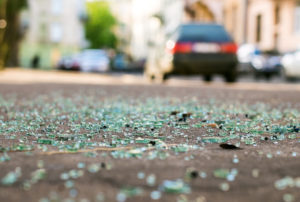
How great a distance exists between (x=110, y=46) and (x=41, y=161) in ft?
272

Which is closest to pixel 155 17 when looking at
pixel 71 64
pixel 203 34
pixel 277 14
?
pixel 71 64

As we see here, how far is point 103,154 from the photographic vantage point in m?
3.07

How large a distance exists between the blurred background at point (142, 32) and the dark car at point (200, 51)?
19.8 inches

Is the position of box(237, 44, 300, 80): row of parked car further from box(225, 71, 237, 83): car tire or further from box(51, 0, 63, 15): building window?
box(51, 0, 63, 15): building window

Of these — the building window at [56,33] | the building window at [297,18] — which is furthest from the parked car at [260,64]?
the building window at [56,33]

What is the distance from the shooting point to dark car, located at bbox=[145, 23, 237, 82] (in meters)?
13.2

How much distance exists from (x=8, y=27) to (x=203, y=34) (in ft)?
56.4

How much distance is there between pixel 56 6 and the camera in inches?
2103

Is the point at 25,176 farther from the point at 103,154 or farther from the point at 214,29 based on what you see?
the point at 214,29

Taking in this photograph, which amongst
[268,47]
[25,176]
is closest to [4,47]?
[268,47]

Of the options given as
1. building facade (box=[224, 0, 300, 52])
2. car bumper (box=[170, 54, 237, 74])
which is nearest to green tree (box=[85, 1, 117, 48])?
building facade (box=[224, 0, 300, 52])

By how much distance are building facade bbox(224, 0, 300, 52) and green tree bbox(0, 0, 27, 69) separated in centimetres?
1238

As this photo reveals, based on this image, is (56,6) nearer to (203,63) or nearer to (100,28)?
(100,28)

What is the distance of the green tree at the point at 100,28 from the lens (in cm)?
8081
